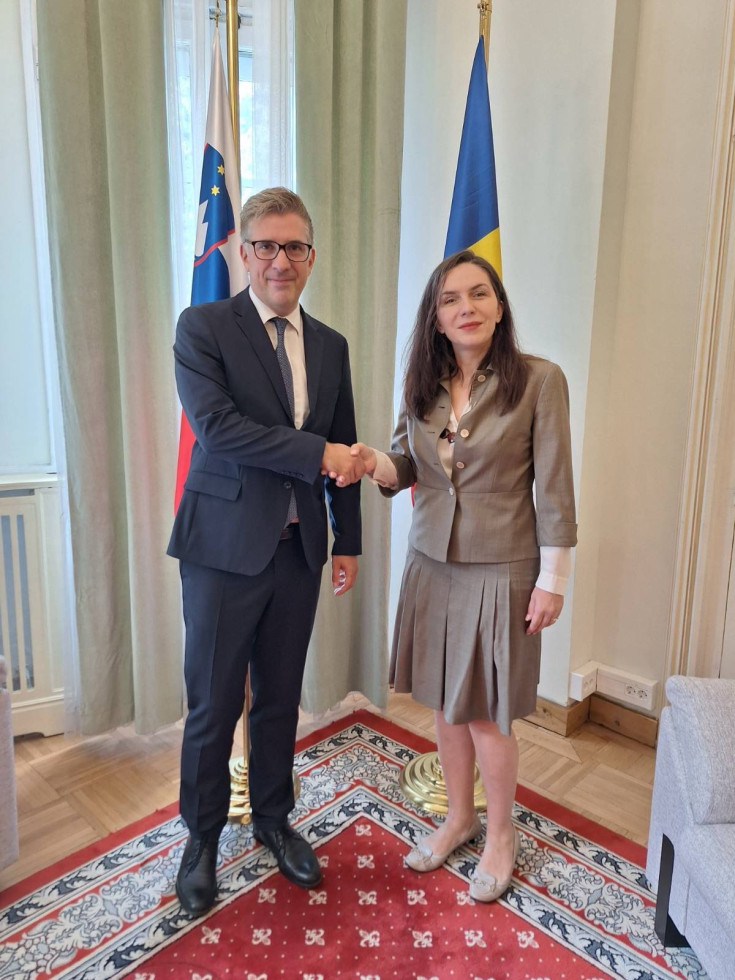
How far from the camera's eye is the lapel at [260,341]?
1517 mm

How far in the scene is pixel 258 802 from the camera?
1757 mm

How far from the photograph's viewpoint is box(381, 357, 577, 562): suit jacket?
1.47 m

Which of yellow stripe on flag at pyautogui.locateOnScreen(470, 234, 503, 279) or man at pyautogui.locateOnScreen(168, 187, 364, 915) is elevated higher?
yellow stripe on flag at pyautogui.locateOnScreen(470, 234, 503, 279)

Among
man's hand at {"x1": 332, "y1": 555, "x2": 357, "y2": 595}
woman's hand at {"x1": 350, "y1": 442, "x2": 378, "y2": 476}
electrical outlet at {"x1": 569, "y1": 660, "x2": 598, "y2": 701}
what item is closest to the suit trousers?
man's hand at {"x1": 332, "y1": 555, "x2": 357, "y2": 595}

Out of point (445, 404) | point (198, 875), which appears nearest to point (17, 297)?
point (445, 404)

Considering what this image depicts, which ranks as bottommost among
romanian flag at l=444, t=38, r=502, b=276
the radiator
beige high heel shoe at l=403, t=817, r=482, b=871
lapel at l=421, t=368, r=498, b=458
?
beige high heel shoe at l=403, t=817, r=482, b=871

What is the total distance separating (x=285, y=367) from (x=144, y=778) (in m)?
1.47

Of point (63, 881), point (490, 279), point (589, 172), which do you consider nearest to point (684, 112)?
point (589, 172)

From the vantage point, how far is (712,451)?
2086 millimetres

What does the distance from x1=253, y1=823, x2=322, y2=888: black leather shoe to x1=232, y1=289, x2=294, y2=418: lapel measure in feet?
3.64

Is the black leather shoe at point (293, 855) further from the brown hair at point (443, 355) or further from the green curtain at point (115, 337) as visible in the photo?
the brown hair at point (443, 355)

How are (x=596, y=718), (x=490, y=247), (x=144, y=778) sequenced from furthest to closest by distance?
(x=596, y=718)
(x=144, y=778)
(x=490, y=247)

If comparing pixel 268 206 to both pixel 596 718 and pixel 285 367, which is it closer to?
pixel 285 367

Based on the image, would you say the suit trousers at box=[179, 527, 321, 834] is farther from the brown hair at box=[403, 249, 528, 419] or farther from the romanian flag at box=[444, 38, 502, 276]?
the romanian flag at box=[444, 38, 502, 276]
